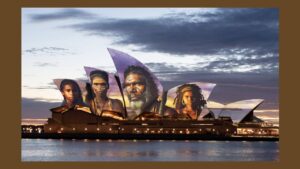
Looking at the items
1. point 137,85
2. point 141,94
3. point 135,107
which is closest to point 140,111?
point 135,107

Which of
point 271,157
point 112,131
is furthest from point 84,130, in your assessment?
point 271,157

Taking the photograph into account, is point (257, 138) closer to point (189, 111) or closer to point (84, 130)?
point (189, 111)

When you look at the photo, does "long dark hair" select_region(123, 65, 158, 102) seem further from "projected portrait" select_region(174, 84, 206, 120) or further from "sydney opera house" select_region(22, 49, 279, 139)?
"projected portrait" select_region(174, 84, 206, 120)

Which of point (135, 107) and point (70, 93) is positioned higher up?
point (70, 93)

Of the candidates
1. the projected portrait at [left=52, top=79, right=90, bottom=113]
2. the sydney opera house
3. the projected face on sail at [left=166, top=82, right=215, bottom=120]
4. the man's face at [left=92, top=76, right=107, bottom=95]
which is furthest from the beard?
the projected portrait at [left=52, top=79, right=90, bottom=113]

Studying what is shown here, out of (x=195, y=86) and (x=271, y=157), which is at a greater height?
(x=195, y=86)

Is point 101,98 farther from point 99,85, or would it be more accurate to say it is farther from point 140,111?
point 140,111

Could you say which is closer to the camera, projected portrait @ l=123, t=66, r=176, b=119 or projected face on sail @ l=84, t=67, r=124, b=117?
projected portrait @ l=123, t=66, r=176, b=119

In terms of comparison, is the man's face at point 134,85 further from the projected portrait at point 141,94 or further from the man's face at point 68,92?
the man's face at point 68,92
